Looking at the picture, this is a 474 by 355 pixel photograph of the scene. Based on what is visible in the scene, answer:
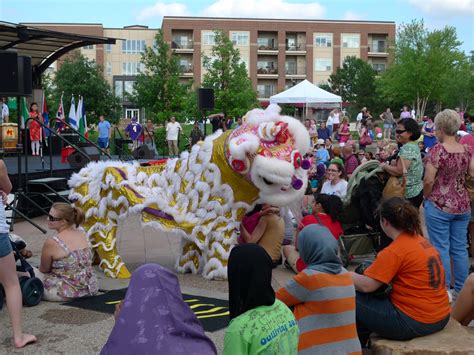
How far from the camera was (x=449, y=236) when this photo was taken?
21.4 feet

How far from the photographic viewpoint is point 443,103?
5838 cm

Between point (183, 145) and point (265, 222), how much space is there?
21639 mm

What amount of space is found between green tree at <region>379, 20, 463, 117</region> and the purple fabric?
55.6 metres

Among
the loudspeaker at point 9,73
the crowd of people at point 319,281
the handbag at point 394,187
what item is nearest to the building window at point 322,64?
the loudspeaker at point 9,73

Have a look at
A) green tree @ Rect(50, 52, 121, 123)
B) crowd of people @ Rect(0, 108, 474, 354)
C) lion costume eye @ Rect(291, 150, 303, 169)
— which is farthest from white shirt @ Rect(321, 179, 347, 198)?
green tree @ Rect(50, 52, 121, 123)

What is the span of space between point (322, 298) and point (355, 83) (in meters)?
69.7

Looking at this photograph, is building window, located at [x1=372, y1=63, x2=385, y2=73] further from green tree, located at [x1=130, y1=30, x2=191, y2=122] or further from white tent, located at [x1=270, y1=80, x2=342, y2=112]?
white tent, located at [x1=270, y1=80, x2=342, y2=112]

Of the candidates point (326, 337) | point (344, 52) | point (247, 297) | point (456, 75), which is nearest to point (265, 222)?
point (326, 337)

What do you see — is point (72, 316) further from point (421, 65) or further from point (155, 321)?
point (421, 65)

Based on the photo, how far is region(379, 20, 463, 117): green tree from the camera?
55875 mm

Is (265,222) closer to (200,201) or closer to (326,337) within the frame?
(200,201)

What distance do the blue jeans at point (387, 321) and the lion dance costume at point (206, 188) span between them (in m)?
2.57

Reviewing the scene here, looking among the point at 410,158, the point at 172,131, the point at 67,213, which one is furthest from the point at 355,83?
the point at 67,213

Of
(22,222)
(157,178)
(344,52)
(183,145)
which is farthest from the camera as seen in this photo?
(344,52)
